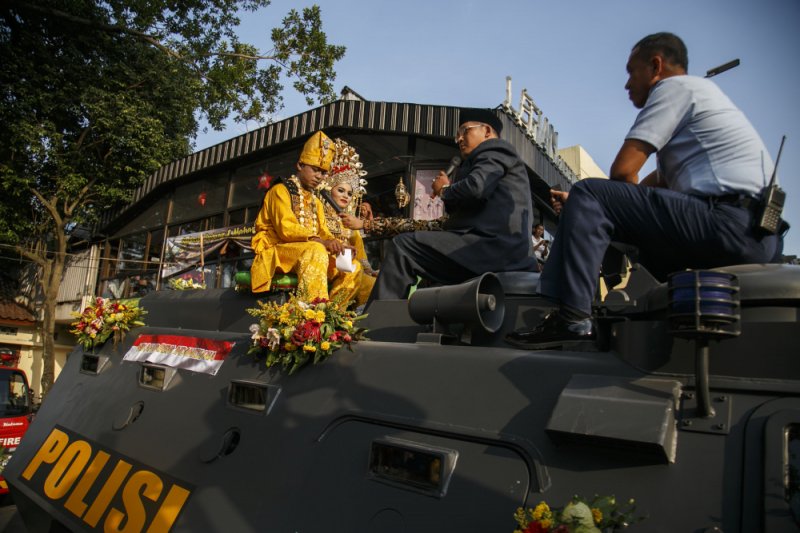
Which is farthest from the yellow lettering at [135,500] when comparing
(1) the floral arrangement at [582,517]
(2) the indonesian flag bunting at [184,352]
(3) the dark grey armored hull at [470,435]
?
(1) the floral arrangement at [582,517]

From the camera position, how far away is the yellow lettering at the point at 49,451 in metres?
3.37

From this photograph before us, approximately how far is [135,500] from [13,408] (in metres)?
9.96

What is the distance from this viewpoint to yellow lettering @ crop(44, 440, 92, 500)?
306 centimetres

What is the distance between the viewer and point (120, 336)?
392cm

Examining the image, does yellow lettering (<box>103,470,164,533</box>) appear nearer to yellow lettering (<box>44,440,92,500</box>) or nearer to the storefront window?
yellow lettering (<box>44,440,92,500</box>)

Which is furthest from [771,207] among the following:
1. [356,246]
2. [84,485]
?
[356,246]

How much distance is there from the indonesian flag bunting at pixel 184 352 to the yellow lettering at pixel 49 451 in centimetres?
56

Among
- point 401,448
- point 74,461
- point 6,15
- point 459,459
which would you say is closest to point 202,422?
point 74,461

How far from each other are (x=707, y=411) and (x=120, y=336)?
11.6 feet

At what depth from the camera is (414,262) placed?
127 inches

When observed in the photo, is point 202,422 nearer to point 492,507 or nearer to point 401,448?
point 401,448

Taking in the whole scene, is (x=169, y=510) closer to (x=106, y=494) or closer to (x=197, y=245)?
(x=106, y=494)

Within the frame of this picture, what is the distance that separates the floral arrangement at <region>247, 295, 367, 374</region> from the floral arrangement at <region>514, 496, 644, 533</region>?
1238 mm

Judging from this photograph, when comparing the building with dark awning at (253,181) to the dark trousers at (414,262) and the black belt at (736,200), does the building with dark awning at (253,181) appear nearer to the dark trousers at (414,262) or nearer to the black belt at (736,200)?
the dark trousers at (414,262)
